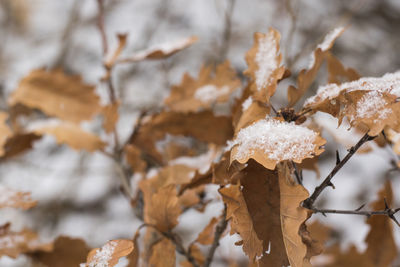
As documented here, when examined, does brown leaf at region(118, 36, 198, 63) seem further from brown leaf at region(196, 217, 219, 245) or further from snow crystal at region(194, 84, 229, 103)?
brown leaf at region(196, 217, 219, 245)

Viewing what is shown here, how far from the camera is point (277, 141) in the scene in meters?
0.36

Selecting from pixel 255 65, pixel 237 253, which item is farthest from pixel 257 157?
pixel 237 253

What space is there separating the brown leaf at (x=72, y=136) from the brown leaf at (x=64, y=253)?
149 millimetres

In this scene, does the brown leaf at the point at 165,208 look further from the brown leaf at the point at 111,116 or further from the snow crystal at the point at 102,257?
the brown leaf at the point at 111,116

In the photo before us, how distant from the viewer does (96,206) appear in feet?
5.22

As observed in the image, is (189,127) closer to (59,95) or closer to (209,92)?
(209,92)

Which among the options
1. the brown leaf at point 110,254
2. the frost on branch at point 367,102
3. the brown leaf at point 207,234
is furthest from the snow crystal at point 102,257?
the frost on branch at point 367,102

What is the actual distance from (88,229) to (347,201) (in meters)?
1.02

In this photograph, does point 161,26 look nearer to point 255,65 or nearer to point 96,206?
point 96,206

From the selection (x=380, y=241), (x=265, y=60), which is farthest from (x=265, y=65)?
(x=380, y=241)

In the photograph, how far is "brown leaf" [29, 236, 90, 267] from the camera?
0.59m

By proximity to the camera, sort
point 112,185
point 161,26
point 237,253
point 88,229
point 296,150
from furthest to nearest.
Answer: point 161,26 < point 112,185 < point 88,229 < point 237,253 < point 296,150

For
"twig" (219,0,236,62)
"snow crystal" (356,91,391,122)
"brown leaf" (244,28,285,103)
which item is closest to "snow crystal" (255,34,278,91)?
"brown leaf" (244,28,285,103)

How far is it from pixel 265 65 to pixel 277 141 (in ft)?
0.39
